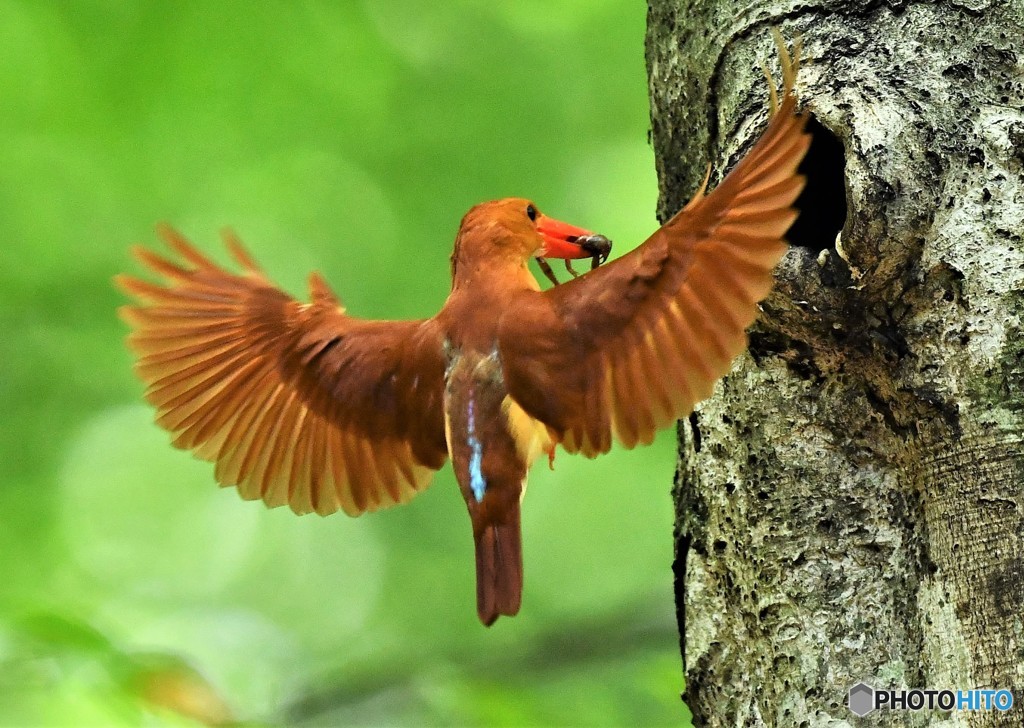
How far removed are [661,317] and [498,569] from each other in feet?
1.86

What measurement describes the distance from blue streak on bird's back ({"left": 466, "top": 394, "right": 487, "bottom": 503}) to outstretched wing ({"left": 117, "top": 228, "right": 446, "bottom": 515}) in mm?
205

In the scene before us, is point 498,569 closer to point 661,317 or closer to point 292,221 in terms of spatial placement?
point 661,317

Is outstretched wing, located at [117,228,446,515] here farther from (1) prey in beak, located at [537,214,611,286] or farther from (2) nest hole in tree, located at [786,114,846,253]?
(2) nest hole in tree, located at [786,114,846,253]

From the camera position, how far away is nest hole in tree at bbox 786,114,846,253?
237 cm

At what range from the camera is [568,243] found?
9.34 ft

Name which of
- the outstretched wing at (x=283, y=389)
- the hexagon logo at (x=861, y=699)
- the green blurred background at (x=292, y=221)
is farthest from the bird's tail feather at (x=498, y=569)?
the green blurred background at (x=292, y=221)

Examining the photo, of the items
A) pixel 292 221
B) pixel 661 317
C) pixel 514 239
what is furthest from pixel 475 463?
pixel 292 221

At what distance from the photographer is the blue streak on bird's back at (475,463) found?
233cm

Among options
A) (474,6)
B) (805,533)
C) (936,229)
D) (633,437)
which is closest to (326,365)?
(633,437)

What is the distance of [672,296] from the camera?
2238 millimetres

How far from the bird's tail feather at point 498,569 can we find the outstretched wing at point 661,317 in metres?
0.21

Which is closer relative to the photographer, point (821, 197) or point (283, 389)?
point (821, 197)

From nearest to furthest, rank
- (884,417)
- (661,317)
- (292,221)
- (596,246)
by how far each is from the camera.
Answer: (884,417) < (661,317) < (596,246) < (292,221)

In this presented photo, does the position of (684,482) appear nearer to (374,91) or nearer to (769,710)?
(769,710)
